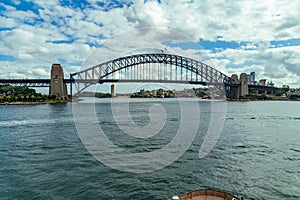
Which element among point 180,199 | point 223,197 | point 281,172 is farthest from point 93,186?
point 281,172

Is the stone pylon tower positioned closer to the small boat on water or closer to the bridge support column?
the bridge support column

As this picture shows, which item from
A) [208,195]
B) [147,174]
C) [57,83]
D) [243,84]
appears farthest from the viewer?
[243,84]

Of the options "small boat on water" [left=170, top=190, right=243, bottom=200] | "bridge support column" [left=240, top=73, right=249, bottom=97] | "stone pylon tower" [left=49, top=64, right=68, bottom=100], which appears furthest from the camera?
"bridge support column" [left=240, top=73, right=249, bottom=97]

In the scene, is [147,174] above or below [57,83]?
below

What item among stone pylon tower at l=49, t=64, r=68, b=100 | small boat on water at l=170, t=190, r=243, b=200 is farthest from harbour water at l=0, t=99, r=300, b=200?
stone pylon tower at l=49, t=64, r=68, b=100

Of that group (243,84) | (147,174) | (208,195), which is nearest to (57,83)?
(243,84)

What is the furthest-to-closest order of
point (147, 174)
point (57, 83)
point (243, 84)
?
1. point (243, 84)
2. point (57, 83)
3. point (147, 174)

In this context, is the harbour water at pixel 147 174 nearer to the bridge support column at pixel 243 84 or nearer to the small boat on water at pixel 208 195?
the small boat on water at pixel 208 195

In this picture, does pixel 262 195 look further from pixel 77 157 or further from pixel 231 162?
pixel 77 157

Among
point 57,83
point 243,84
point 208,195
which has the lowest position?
point 208,195

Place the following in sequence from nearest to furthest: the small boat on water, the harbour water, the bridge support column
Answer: the small boat on water, the harbour water, the bridge support column

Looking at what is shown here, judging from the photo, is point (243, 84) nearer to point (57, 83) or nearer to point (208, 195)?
point (57, 83)

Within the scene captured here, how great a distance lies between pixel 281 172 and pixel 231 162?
248 cm

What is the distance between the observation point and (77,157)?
552 inches
